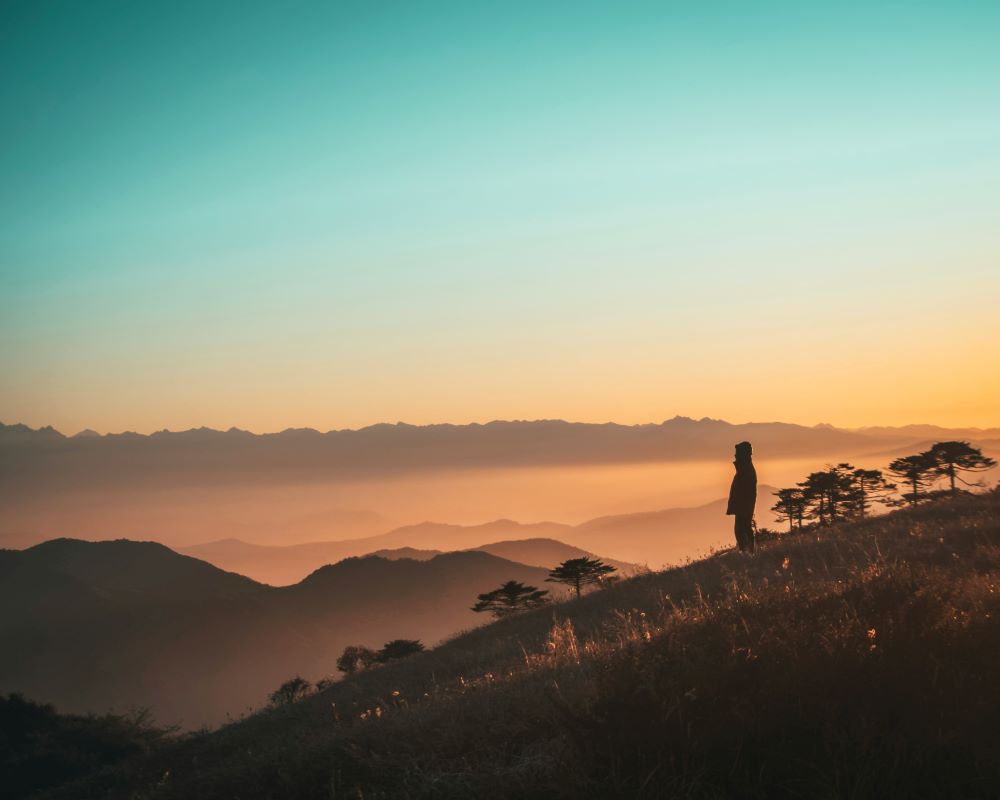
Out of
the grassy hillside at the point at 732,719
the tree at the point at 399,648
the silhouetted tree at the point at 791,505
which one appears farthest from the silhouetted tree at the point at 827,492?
the grassy hillside at the point at 732,719

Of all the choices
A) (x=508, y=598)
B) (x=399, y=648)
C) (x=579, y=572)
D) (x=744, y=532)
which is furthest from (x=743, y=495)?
(x=399, y=648)

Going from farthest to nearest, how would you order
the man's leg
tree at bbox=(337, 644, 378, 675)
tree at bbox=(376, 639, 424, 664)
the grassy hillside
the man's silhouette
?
tree at bbox=(337, 644, 378, 675)
tree at bbox=(376, 639, 424, 664)
the man's silhouette
the man's leg
the grassy hillside

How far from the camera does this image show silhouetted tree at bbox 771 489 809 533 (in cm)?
3658

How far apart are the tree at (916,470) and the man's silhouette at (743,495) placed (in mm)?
12626

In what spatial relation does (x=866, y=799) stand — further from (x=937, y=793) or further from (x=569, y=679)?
(x=569, y=679)

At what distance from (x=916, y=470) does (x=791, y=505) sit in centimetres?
632

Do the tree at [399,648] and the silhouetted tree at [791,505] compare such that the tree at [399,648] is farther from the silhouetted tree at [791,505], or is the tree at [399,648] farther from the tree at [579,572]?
the silhouetted tree at [791,505]

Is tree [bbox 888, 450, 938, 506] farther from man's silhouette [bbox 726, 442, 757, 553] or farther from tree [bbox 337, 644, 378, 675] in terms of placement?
tree [bbox 337, 644, 378, 675]

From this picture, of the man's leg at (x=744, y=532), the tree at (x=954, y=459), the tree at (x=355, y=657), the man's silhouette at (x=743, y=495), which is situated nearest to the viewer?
the man's leg at (x=744, y=532)

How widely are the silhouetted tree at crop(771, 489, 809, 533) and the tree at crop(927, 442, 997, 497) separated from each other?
21.2 ft

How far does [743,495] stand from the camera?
2212cm

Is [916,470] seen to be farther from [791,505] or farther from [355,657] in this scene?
[355,657]

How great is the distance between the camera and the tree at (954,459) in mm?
30297

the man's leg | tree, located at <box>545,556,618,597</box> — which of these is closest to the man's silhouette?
the man's leg
